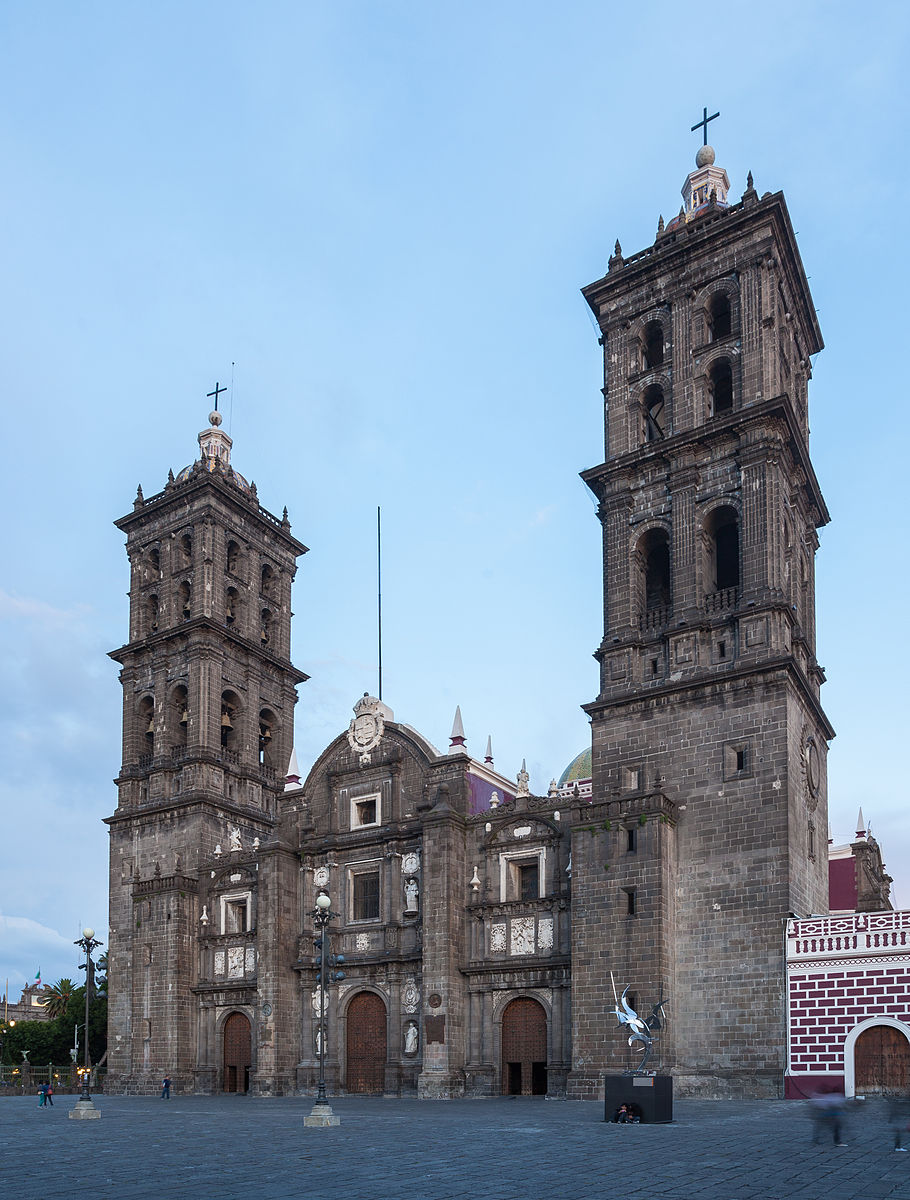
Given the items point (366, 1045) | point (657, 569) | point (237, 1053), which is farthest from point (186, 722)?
point (657, 569)

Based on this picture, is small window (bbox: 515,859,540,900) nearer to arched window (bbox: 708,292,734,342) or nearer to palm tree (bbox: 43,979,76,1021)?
arched window (bbox: 708,292,734,342)

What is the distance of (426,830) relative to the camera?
1681 inches

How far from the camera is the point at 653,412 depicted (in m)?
45.8

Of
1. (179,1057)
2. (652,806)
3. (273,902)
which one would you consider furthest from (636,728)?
(179,1057)

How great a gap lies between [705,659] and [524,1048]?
47.1ft

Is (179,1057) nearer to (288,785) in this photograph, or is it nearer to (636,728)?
(288,785)

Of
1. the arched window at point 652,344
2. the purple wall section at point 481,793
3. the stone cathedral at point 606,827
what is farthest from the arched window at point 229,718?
the arched window at point 652,344

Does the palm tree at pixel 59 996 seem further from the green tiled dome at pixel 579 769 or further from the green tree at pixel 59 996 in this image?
the green tiled dome at pixel 579 769

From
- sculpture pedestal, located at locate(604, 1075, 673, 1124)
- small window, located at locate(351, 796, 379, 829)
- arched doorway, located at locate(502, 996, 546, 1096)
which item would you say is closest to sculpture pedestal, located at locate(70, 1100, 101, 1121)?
sculpture pedestal, located at locate(604, 1075, 673, 1124)

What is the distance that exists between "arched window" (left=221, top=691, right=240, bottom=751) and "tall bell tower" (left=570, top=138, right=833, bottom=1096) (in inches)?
845

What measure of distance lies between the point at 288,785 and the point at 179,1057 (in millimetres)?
11641

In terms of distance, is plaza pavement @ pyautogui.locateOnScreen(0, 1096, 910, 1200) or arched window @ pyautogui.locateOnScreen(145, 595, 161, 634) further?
arched window @ pyautogui.locateOnScreen(145, 595, 161, 634)

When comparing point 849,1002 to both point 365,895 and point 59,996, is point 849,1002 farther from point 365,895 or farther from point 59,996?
point 59,996

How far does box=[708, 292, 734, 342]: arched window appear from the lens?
43.7 m
